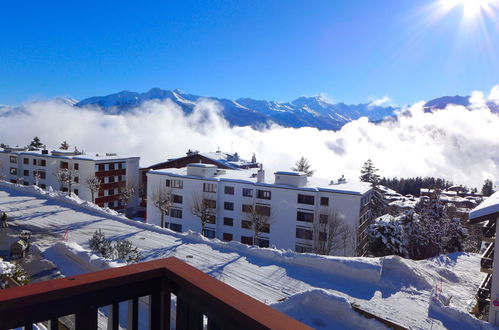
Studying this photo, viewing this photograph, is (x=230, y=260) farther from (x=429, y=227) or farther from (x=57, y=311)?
(x=429, y=227)

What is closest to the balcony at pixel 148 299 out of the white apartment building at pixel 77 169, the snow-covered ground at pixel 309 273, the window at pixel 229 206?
the snow-covered ground at pixel 309 273

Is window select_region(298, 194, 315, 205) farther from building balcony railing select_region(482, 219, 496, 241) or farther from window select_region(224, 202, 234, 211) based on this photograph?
building balcony railing select_region(482, 219, 496, 241)

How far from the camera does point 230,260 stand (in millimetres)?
19328

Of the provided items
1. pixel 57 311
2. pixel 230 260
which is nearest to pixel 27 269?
pixel 230 260

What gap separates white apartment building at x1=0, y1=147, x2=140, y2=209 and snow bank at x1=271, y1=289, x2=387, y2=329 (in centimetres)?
4425

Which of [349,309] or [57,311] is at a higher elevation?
[57,311]

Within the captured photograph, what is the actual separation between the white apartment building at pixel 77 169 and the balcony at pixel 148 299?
169 feet

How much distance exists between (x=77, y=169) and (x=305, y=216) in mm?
34762

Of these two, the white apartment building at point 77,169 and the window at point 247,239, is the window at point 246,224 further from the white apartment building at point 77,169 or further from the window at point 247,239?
the white apartment building at point 77,169

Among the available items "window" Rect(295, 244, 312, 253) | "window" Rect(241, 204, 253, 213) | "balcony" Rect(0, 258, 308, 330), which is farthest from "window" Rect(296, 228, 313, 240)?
"balcony" Rect(0, 258, 308, 330)

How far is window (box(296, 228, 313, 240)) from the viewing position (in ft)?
107

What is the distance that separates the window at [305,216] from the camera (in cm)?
3278

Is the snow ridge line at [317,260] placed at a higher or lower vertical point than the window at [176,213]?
higher

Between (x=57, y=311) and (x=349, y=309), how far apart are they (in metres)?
10.7
